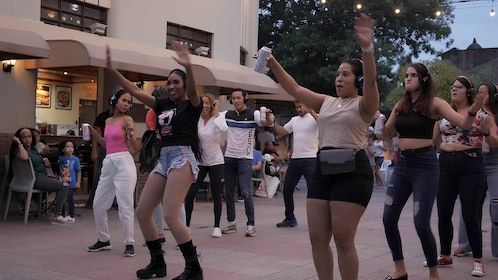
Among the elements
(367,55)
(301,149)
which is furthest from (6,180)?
(367,55)

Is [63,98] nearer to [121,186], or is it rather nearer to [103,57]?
[103,57]

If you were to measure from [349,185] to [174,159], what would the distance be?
6.03 ft

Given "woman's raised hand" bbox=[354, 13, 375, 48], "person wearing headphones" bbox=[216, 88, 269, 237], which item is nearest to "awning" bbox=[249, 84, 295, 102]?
"person wearing headphones" bbox=[216, 88, 269, 237]

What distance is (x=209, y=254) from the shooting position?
6.87 metres

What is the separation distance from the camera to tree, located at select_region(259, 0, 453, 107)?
91.9ft

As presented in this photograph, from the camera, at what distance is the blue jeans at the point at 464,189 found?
20.2ft

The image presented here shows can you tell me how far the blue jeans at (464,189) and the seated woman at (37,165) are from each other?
550 cm

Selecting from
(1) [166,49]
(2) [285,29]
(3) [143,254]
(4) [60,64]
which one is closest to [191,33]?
(1) [166,49]

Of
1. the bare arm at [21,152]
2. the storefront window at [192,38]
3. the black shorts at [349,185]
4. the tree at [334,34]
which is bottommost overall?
the bare arm at [21,152]

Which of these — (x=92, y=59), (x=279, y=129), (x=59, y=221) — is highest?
(x=92, y=59)

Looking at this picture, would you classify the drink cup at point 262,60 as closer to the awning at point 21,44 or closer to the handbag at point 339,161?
the handbag at point 339,161

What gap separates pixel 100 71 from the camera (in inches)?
523

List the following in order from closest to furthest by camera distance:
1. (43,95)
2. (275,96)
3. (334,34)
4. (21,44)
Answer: (21,44) → (43,95) → (275,96) → (334,34)

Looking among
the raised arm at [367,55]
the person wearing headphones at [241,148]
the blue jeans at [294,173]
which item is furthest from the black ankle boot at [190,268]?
the blue jeans at [294,173]
